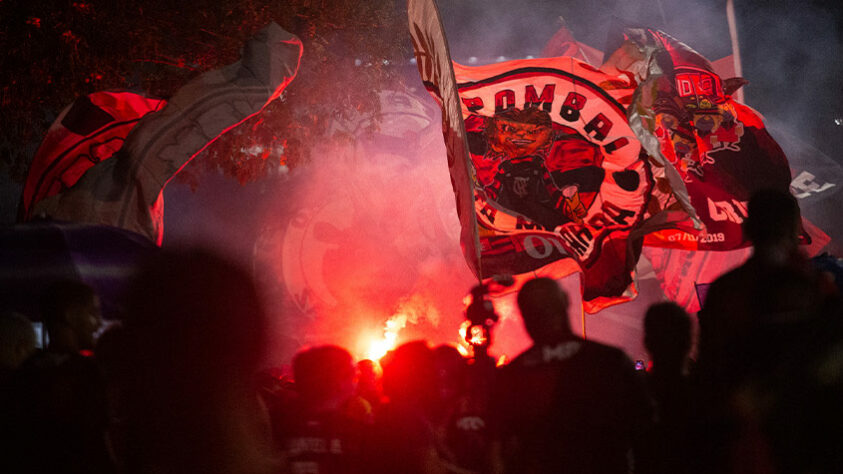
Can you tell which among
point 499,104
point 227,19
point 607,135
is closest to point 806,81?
point 607,135

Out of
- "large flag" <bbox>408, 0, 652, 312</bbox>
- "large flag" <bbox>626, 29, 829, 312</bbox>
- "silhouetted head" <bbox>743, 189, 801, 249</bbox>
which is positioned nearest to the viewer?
"silhouetted head" <bbox>743, 189, 801, 249</bbox>

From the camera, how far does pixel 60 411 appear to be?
253 cm

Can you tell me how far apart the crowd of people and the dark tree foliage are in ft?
14.2

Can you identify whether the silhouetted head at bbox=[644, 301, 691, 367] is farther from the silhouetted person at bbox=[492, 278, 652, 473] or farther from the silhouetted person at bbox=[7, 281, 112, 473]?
the silhouetted person at bbox=[7, 281, 112, 473]

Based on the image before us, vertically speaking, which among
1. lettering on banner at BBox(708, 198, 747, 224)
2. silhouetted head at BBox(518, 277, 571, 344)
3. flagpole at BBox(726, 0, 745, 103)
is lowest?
silhouetted head at BBox(518, 277, 571, 344)

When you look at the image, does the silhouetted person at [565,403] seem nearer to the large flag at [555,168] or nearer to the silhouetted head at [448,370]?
the silhouetted head at [448,370]

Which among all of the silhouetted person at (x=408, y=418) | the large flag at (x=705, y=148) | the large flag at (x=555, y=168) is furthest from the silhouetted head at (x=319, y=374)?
the large flag at (x=705, y=148)

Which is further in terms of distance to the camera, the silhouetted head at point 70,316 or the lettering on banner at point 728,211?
the lettering on banner at point 728,211

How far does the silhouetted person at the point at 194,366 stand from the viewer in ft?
5.25

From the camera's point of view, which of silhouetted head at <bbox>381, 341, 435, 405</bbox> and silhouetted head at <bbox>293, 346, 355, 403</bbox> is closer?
silhouetted head at <bbox>293, 346, 355, 403</bbox>

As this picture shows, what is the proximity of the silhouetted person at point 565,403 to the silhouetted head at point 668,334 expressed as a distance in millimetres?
540

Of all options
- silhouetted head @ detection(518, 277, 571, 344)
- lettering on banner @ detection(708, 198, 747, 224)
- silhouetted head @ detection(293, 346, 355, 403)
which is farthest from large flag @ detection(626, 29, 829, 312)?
silhouetted head @ detection(293, 346, 355, 403)

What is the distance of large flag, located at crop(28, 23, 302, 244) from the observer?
5289 mm

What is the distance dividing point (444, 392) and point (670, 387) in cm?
113
